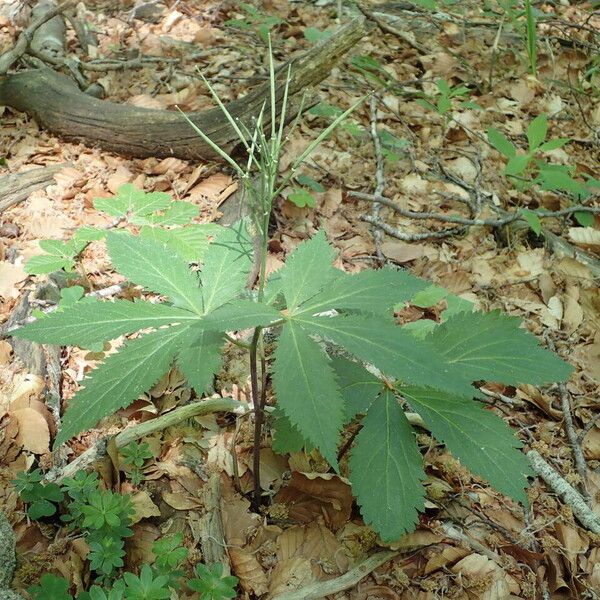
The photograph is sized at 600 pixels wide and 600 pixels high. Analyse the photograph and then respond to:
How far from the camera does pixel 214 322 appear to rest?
1.16m

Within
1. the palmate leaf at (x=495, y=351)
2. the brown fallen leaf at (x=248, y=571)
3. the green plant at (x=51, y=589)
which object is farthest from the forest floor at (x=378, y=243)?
the palmate leaf at (x=495, y=351)

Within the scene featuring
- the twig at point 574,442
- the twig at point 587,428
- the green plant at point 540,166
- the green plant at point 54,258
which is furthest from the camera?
the green plant at point 540,166

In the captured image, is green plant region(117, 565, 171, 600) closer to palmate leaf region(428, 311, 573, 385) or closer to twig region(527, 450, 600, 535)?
palmate leaf region(428, 311, 573, 385)

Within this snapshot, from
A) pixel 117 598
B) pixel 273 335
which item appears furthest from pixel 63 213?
pixel 117 598

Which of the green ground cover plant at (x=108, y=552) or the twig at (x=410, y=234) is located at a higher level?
the twig at (x=410, y=234)

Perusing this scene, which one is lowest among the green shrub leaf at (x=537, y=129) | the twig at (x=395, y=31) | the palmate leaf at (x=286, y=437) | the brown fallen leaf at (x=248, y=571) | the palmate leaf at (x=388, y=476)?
the brown fallen leaf at (x=248, y=571)

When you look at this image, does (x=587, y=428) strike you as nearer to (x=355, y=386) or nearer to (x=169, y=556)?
(x=355, y=386)

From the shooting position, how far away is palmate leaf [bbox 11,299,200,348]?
1.30 metres

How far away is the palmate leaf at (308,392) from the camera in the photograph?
1110mm

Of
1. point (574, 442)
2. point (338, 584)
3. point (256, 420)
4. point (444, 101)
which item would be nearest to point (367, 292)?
point (256, 420)

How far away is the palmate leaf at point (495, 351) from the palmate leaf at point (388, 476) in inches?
9.2

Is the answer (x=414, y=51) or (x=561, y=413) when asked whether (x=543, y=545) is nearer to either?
(x=561, y=413)

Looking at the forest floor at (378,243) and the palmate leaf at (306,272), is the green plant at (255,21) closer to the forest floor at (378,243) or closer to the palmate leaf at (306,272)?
the forest floor at (378,243)

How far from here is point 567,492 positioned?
186cm
